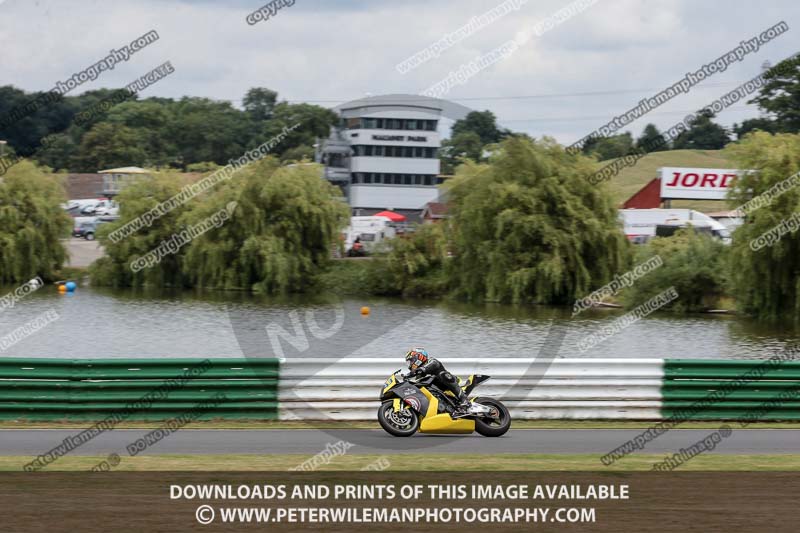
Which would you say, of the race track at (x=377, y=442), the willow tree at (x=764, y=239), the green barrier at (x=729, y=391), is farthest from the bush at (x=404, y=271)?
the race track at (x=377, y=442)

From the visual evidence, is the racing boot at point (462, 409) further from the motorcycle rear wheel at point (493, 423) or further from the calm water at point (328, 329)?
the calm water at point (328, 329)

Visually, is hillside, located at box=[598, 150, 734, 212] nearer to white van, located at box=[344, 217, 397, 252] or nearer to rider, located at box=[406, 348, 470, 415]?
white van, located at box=[344, 217, 397, 252]

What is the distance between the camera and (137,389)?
14602 mm

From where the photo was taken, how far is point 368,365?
1503 centimetres

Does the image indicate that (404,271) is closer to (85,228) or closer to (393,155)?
(85,228)

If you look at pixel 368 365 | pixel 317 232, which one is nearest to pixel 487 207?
pixel 317 232

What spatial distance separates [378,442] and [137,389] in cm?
380

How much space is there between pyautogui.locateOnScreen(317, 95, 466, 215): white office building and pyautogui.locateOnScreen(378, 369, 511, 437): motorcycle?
307 ft

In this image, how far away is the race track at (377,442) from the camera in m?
12.4

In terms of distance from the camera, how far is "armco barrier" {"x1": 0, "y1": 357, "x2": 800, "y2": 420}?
14445mm

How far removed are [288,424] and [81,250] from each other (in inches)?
2148

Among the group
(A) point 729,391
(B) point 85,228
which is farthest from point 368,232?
(A) point 729,391

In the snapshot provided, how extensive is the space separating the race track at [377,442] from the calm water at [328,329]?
14697 mm

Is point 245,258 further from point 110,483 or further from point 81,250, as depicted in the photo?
point 110,483
